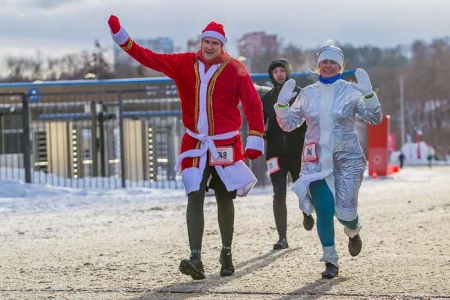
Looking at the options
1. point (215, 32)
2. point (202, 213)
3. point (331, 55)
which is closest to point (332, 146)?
point (331, 55)

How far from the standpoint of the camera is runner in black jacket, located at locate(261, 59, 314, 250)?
9.19m

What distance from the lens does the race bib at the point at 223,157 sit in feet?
23.7

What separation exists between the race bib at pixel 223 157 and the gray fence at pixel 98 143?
13.3 m

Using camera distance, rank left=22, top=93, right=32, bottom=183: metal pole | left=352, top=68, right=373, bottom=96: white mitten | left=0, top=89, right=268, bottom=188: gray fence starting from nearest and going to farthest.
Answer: left=352, top=68, right=373, bottom=96: white mitten, left=22, top=93, right=32, bottom=183: metal pole, left=0, top=89, right=268, bottom=188: gray fence

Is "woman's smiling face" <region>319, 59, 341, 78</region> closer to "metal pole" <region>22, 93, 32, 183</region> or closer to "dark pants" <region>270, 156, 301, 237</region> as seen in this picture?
"dark pants" <region>270, 156, 301, 237</region>

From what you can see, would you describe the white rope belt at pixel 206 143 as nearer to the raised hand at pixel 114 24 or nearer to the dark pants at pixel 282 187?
the raised hand at pixel 114 24

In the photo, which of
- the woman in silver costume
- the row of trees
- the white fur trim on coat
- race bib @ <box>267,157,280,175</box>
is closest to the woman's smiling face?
the woman in silver costume

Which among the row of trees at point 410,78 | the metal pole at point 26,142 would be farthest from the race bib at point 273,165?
the row of trees at point 410,78

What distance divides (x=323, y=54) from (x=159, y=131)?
18.9 meters

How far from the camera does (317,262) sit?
7844 millimetres

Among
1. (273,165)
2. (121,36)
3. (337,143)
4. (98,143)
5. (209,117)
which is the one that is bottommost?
(273,165)

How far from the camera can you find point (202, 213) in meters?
7.23

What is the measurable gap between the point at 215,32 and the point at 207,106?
1.87 feet

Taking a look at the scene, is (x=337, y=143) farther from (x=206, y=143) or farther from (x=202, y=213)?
(x=202, y=213)
